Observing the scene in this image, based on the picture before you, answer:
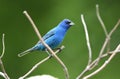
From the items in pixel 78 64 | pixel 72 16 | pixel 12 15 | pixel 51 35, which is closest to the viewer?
pixel 51 35

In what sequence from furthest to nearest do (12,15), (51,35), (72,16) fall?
1. (12,15)
2. (72,16)
3. (51,35)

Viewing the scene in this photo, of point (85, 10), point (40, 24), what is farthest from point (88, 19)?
point (40, 24)

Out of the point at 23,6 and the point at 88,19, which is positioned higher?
the point at 23,6

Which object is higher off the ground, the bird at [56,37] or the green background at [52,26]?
the bird at [56,37]

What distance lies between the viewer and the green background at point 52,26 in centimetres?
1069

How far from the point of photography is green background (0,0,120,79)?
35.1 feet

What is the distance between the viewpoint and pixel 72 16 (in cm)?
1155

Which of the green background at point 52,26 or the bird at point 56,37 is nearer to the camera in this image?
the bird at point 56,37

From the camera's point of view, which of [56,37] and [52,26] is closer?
[56,37]

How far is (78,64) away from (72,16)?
1255 millimetres

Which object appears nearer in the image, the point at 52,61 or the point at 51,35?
the point at 51,35

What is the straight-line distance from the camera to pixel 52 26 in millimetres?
11547

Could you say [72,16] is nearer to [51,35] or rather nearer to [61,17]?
[61,17]

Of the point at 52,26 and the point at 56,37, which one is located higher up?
the point at 56,37
